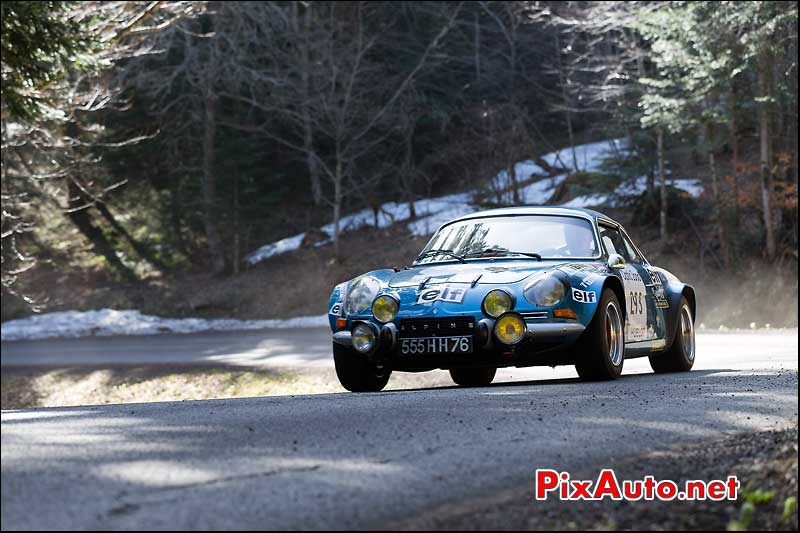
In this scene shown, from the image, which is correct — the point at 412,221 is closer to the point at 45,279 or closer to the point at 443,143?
the point at 443,143

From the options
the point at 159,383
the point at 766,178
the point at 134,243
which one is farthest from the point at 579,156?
the point at 159,383

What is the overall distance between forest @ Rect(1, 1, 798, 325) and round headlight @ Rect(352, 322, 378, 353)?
13336 millimetres

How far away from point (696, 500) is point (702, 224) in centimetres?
2493

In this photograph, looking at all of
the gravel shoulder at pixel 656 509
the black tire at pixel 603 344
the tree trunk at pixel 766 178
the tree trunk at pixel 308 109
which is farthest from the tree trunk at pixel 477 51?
the gravel shoulder at pixel 656 509

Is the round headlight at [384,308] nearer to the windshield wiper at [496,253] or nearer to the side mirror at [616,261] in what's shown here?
the windshield wiper at [496,253]

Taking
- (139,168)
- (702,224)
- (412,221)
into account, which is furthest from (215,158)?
(702,224)

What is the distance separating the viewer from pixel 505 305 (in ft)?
30.0

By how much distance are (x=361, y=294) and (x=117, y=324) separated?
2089 centimetres

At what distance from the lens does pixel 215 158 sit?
36.2m

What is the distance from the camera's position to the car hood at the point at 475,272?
9.44 metres

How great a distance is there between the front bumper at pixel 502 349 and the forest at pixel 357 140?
537 inches

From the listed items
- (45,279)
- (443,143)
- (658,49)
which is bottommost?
(45,279)

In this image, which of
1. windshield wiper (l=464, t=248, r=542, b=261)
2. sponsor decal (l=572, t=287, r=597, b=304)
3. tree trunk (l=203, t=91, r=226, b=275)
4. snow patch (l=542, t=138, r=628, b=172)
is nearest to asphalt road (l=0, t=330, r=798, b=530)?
sponsor decal (l=572, t=287, r=597, b=304)

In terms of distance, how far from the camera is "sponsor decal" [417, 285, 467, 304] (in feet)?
30.3
